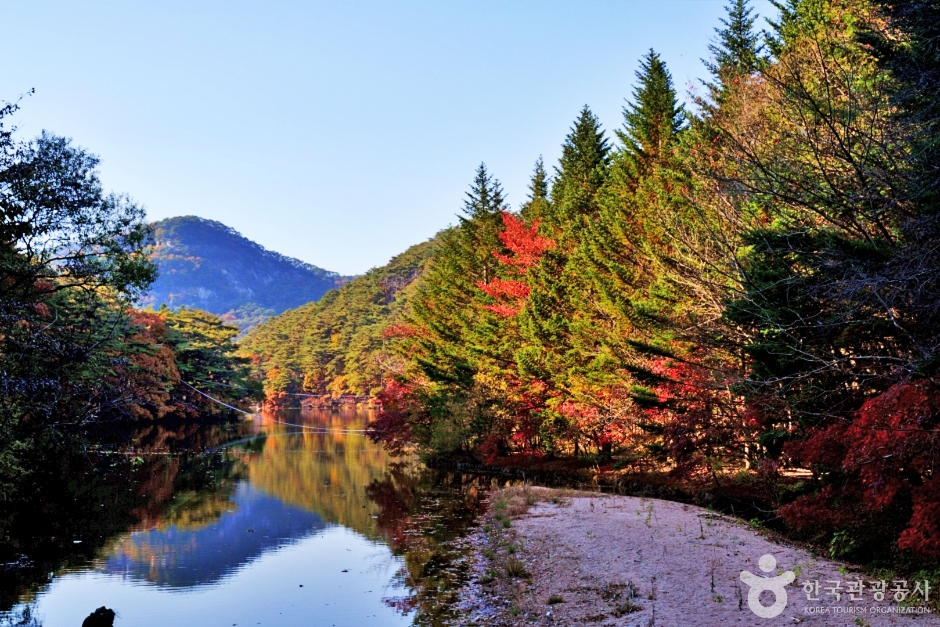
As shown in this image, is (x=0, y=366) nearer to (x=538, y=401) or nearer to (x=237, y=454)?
(x=538, y=401)

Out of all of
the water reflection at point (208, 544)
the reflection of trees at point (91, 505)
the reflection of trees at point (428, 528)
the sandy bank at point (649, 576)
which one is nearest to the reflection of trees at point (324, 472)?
the reflection of trees at point (428, 528)

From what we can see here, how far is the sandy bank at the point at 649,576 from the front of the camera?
985 centimetres

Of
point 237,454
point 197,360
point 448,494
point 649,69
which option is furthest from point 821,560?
point 197,360

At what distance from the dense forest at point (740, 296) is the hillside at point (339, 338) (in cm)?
5155

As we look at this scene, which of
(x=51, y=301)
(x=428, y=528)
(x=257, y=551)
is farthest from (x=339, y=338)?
(x=257, y=551)

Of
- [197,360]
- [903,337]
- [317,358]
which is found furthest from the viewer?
[317,358]

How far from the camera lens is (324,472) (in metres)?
35.2

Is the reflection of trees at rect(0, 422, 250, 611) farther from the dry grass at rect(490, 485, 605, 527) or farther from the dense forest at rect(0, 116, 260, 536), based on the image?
the dry grass at rect(490, 485, 605, 527)

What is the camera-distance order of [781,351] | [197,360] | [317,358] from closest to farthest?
[781,351] → [197,360] → [317,358]

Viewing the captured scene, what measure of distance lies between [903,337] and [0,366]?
16584mm

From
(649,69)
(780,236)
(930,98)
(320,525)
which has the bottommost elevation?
(320,525)

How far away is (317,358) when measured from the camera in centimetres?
Result: 11381

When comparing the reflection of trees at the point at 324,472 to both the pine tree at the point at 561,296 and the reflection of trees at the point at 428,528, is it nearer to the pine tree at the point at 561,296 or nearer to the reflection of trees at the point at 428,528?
the reflection of trees at the point at 428,528

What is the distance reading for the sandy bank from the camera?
9.85 metres
